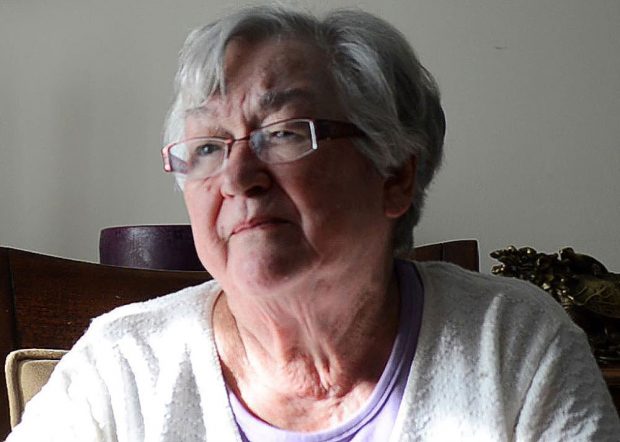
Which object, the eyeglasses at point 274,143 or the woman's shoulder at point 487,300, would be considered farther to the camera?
the woman's shoulder at point 487,300

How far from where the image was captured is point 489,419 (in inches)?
39.1

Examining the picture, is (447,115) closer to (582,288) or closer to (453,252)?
(453,252)

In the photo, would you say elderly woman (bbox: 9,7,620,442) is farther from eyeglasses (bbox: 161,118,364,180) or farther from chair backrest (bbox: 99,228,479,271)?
chair backrest (bbox: 99,228,479,271)

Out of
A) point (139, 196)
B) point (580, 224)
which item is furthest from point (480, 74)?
point (139, 196)

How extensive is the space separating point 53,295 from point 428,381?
51 centimetres

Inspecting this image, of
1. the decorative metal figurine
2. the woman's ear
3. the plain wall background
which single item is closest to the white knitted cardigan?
the woman's ear

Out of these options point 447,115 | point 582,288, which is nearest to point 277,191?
point 582,288

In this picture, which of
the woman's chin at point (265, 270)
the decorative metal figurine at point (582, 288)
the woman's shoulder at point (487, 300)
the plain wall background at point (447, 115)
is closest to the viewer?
the woman's chin at point (265, 270)

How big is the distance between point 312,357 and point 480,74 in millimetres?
1245

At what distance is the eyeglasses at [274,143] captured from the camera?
3.19ft

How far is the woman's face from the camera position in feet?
3.13

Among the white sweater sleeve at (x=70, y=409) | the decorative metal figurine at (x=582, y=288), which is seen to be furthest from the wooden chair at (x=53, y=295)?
the decorative metal figurine at (x=582, y=288)

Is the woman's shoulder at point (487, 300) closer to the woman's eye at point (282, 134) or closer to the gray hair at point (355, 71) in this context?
the gray hair at point (355, 71)

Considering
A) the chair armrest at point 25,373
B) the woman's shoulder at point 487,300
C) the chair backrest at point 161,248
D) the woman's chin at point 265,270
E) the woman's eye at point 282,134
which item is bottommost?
the chair armrest at point 25,373
